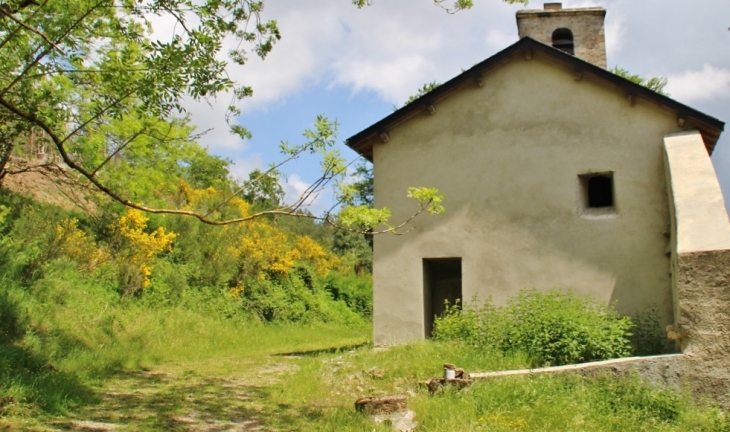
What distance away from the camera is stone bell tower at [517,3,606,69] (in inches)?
520

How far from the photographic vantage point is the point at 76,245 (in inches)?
517

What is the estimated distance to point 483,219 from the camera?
35.5ft

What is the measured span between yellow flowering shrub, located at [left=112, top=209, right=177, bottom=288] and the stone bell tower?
10.4 meters

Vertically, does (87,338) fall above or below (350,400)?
above

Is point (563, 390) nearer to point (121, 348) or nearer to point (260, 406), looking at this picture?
point (260, 406)

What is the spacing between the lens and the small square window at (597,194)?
10266mm

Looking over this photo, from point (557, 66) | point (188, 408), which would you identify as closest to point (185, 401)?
point (188, 408)

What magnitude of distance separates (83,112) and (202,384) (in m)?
4.72

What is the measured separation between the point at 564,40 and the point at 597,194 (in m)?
4.12

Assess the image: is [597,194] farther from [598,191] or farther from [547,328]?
[547,328]

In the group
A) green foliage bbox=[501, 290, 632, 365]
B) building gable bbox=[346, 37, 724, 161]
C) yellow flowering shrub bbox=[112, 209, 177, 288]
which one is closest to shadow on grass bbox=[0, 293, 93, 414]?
yellow flowering shrub bbox=[112, 209, 177, 288]

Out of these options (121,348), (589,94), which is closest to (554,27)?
(589,94)

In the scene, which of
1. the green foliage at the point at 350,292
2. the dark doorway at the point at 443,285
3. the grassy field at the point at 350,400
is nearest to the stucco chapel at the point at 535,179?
the grassy field at the point at 350,400

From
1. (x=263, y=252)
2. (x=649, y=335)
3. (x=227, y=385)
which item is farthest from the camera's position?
(x=263, y=252)
